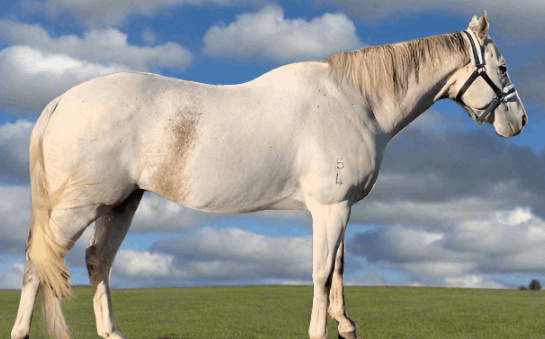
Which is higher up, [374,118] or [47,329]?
[374,118]

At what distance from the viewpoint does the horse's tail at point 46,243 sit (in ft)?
14.4

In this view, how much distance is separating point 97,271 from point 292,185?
7.46 ft

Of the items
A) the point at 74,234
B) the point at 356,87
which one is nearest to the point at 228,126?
the point at 356,87

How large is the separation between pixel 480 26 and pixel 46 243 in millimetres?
5019

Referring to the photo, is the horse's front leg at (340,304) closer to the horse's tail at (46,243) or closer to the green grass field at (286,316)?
the green grass field at (286,316)

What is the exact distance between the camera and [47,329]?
4762mm

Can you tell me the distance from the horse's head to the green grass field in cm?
318

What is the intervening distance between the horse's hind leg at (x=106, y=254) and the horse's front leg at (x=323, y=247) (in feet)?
6.58

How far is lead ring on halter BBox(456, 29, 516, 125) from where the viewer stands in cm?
519

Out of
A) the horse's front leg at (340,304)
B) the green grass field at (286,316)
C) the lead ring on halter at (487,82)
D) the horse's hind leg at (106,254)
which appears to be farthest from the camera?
the green grass field at (286,316)

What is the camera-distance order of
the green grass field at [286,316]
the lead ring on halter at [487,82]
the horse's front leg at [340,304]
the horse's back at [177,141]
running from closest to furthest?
1. the horse's back at [177,141]
2. the horse's front leg at [340,304]
3. the lead ring on halter at [487,82]
4. the green grass field at [286,316]

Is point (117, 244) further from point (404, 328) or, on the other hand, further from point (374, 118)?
point (404, 328)

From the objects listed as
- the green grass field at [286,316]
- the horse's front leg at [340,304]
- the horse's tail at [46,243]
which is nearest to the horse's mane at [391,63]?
the horse's front leg at [340,304]

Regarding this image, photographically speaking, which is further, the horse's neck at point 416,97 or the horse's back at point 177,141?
the horse's neck at point 416,97
